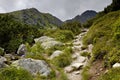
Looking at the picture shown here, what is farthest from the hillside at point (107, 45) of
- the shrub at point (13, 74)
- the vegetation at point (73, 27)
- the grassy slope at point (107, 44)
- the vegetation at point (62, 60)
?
the vegetation at point (73, 27)

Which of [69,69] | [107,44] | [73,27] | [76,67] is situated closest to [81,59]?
[76,67]

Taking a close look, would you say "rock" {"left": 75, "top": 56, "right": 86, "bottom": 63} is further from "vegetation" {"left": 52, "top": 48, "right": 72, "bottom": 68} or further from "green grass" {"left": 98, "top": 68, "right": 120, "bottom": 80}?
"green grass" {"left": 98, "top": 68, "right": 120, "bottom": 80}

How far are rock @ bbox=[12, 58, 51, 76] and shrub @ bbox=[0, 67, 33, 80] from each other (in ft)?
4.10

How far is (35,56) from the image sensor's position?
1958 centimetres

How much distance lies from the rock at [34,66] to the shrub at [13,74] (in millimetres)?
1250

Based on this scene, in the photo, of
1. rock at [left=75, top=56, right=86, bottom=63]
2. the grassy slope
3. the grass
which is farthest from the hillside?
the grass

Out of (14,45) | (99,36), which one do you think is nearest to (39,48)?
(14,45)

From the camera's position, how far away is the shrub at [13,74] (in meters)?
14.9

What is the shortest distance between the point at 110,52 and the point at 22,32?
48.8ft

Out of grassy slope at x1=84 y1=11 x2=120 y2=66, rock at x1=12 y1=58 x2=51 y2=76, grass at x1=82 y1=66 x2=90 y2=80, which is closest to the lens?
grass at x1=82 y1=66 x2=90 y2=80

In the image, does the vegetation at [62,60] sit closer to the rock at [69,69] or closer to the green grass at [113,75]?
the rock at [69,69]

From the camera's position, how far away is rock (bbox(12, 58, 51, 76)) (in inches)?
669

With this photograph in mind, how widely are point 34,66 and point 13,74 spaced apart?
2464 millimetres

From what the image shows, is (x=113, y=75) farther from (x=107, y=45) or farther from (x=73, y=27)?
(x=73, y=27)
